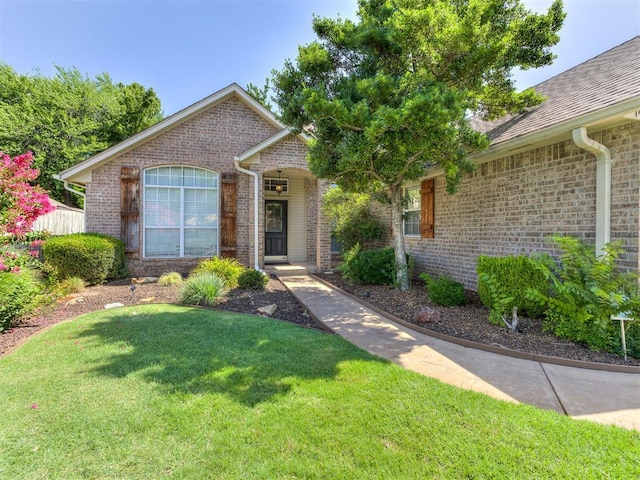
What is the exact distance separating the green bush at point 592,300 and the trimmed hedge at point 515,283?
46 cm

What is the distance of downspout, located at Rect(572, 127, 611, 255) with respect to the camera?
15.7ft

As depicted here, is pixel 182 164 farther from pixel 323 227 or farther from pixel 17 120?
pixel 17 120

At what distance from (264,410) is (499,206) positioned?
6.41 meters

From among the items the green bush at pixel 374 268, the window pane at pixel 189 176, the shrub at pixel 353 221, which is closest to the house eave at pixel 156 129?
the window pane at pixel 189 176

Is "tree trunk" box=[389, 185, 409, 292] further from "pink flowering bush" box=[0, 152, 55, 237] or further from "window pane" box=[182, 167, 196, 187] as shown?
"pink flowering bush" box=[0, 152, 55, 237]

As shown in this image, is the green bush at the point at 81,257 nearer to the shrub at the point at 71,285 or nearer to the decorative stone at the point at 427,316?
the shrub at the point at 71,285

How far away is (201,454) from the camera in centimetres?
232

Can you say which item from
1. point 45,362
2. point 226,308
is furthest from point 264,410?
point 226,308

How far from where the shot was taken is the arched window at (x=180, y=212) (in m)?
10.2

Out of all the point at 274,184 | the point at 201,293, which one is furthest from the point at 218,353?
the point at 274,184

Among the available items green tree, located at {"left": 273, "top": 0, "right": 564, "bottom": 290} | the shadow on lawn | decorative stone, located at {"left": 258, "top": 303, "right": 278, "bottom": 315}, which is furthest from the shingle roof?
decorative stone, located at {"left": 258, "top": 303, "right": 278, "bottom": 315}

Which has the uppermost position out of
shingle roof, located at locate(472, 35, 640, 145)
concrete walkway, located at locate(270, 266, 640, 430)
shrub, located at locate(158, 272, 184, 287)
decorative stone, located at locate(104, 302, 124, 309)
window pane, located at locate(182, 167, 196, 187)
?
shingle roof, located at locate(472, 35, 640, 145)

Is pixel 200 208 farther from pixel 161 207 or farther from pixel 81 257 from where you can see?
pixel 81 257

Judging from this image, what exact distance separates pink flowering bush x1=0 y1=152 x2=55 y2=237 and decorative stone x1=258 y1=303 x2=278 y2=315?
14.7ft
